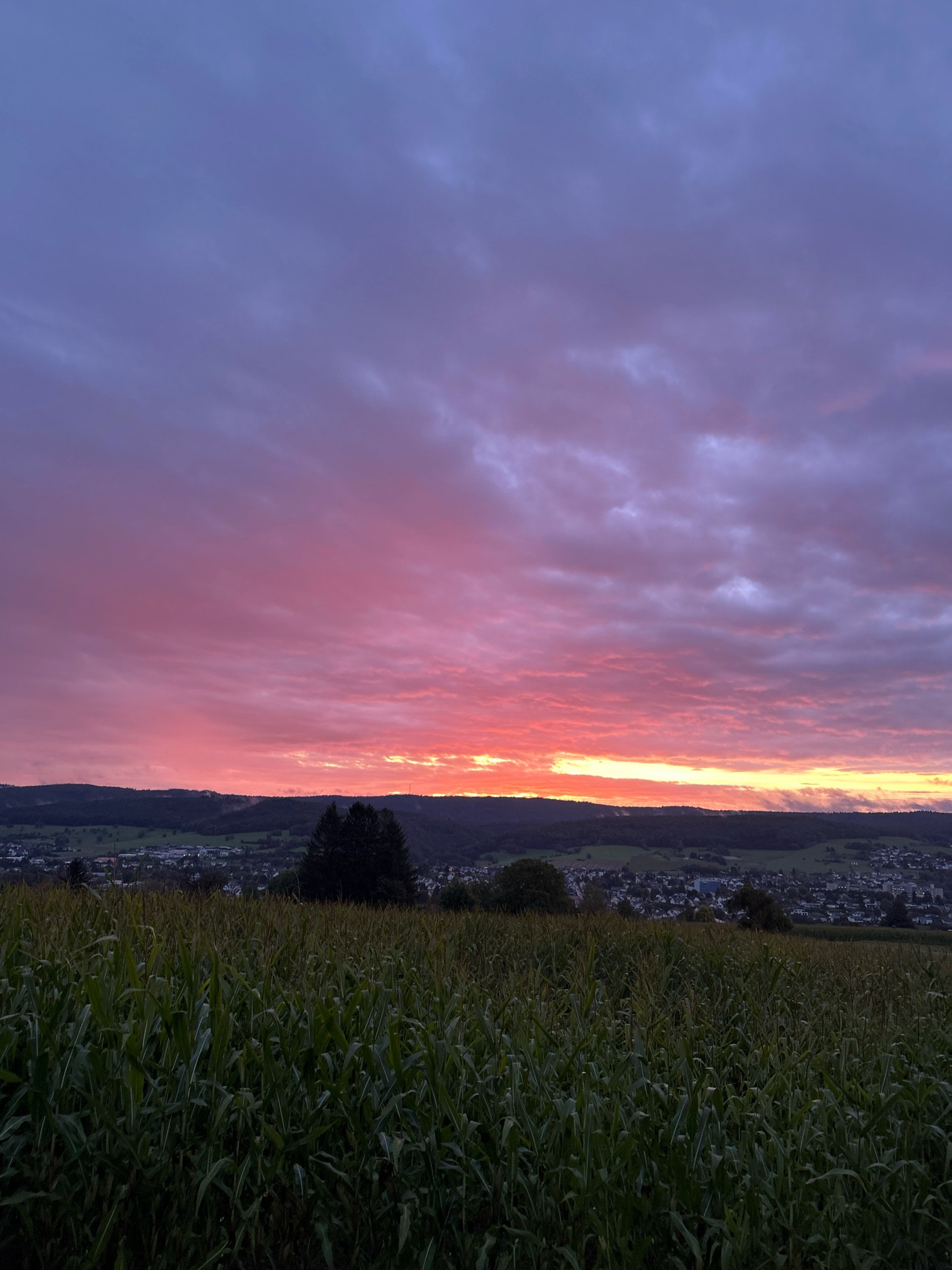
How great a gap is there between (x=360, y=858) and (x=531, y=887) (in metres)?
11.1

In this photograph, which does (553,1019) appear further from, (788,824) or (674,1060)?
(788,824)

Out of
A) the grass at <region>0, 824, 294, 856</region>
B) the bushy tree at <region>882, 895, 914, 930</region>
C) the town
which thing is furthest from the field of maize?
the bushy tree at <region>882, 895, 914, 930</region>

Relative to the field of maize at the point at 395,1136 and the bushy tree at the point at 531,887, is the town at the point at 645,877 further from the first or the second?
the field of maize at the point at 395,1136

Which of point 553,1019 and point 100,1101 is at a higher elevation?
point 100,1101

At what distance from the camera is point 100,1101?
311 centimetres

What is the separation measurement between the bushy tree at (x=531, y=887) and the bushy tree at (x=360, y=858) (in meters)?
5.43

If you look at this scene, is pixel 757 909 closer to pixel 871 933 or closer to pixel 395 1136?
pixel 871 933

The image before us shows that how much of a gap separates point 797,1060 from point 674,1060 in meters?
1.22

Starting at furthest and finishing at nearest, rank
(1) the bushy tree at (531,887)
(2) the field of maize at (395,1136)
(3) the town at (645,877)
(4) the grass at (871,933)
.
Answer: (4) the grass at (871,933), (1) the bushy tree at (531,887), (3) the town at (645,877), (2) the field of maize at (395,1136)

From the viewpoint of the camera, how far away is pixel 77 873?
35.3 feet

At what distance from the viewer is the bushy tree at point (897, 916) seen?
54094 mm

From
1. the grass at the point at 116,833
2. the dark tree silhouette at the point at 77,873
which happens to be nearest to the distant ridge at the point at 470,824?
the grass at the point at 116,833

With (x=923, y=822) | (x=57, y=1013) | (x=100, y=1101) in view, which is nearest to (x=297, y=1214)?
(x=100, y=1101)

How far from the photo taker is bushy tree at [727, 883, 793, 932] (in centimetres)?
3744
